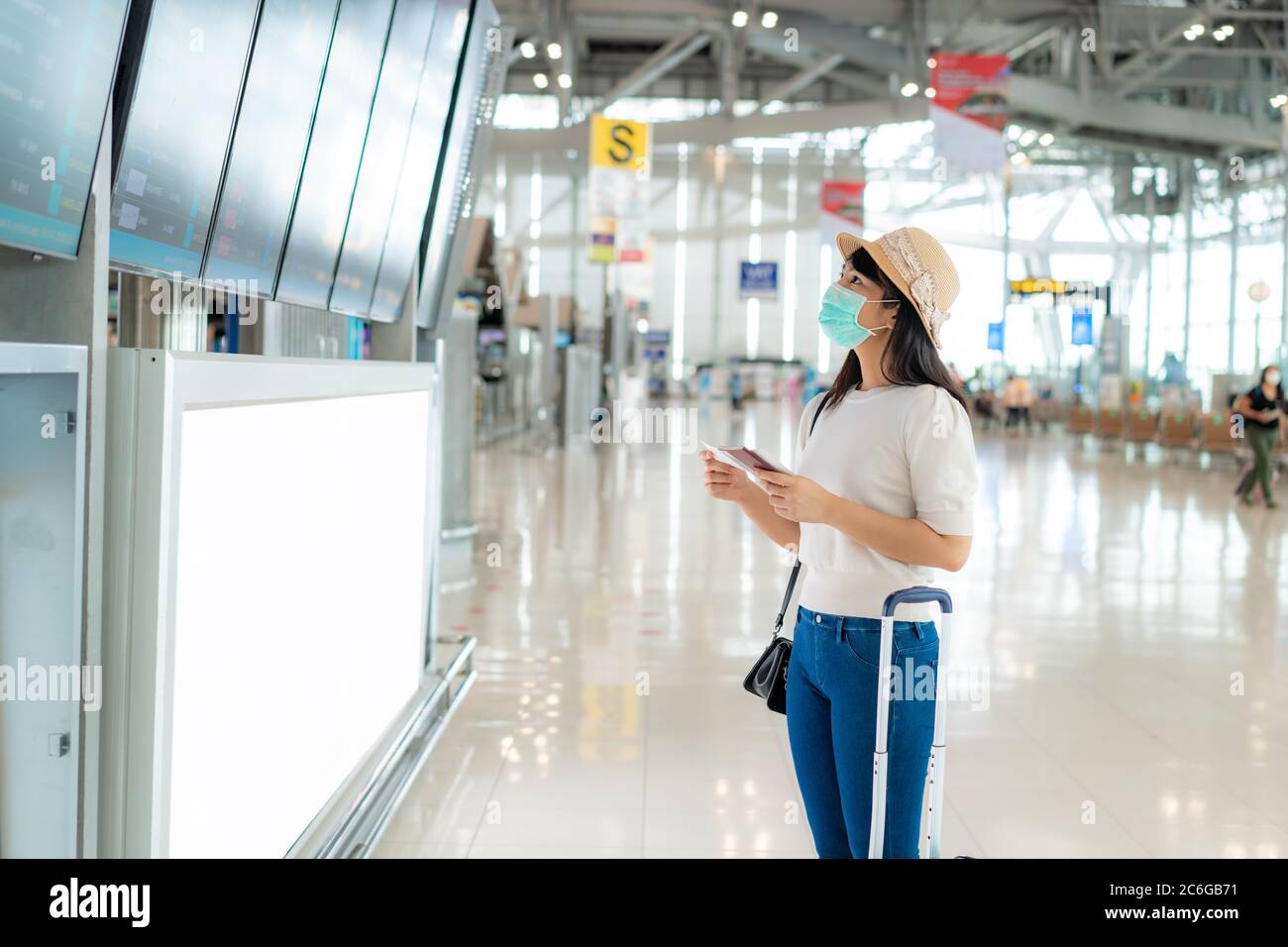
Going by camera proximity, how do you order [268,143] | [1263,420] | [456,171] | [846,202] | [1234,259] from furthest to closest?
[1234,259], [846,202], [1263,420], [456,171], [268,143]

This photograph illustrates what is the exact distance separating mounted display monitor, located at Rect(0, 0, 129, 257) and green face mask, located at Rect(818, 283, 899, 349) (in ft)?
4.77

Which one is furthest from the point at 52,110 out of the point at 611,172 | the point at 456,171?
the point at 611,172

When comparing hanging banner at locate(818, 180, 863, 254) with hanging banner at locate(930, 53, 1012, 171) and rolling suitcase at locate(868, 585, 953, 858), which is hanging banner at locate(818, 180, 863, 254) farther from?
rolling suitcase at locate(868, 585, 953, 858)

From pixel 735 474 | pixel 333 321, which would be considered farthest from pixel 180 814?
pixel 333 321

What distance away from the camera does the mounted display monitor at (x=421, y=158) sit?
17.5 ft

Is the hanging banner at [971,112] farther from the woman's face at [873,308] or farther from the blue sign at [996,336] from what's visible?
the blue sign at [996,336]

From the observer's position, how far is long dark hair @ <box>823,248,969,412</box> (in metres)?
2.50

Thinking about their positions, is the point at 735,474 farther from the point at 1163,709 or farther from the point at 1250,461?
the point at 1250,461

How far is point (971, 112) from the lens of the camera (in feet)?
60.1

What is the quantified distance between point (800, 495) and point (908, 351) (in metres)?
0.40

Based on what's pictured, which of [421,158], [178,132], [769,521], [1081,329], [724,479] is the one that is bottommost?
[769,521]

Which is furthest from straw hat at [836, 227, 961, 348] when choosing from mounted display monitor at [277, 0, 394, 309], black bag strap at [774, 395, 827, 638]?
mounted display monitor at [277, 0, 394, 309]

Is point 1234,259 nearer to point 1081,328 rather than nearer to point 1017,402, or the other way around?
point 1081,328
